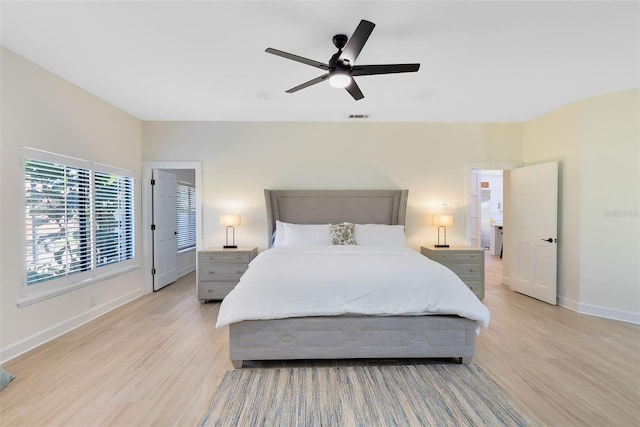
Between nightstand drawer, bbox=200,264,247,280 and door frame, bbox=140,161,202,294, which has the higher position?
door frame, bbox=140,161,202,294

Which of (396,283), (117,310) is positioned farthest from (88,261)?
(396,283)

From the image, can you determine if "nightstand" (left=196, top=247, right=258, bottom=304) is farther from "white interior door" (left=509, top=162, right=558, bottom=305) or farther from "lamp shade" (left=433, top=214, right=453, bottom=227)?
"white interior door" (left=509, top=162, right=558, bottom=305)

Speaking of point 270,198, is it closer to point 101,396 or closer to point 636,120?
point 101,396

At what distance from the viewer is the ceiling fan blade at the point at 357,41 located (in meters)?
1.76

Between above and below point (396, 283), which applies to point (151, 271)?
below

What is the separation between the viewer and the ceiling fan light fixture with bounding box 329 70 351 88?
2.17 metres

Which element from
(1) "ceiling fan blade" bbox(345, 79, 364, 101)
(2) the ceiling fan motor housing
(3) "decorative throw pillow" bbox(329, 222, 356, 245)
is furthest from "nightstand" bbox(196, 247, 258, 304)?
(2) the ceiling fan motor housing

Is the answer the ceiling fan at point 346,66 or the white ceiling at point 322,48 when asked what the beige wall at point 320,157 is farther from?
the ceiling fan at point 346,66

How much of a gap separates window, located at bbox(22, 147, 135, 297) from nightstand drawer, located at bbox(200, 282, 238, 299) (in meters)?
1.21

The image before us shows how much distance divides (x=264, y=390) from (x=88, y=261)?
2.79 metres

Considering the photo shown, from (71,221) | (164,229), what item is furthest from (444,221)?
(71,221)

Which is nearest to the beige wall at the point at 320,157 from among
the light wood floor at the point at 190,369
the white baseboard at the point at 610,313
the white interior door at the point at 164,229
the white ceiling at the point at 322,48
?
the white interior door at the point at 164,229

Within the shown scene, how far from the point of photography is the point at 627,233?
134 inches

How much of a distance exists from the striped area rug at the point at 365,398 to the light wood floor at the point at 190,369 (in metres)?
0.16
